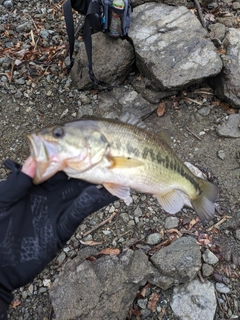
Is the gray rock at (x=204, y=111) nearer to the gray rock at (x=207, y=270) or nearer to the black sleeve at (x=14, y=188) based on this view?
the gray rock at (x=207, y=270)

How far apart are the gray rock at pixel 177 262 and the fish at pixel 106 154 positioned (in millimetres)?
1201

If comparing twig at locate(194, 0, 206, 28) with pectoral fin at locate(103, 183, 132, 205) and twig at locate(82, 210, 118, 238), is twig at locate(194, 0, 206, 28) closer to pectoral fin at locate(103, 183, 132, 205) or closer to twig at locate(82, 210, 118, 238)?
twig at locate(82, 210, 118, 238)

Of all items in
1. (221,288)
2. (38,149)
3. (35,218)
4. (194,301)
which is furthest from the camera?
(221,288)

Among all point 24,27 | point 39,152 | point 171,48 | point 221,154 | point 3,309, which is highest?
point 39,152

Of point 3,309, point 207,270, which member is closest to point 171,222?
point 207,270

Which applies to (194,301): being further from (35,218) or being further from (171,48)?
(171,48)

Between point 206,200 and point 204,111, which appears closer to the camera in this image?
point 206,200

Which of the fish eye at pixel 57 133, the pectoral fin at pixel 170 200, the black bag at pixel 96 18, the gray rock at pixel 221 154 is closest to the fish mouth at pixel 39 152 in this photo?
the fish eye at pixel 57 133

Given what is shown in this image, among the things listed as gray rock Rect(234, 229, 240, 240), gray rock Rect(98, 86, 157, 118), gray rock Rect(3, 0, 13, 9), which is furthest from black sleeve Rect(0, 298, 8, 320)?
gray rock Rect(3, 0, 13, 9)

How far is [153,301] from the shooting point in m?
4.38

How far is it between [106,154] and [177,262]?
5.90ft

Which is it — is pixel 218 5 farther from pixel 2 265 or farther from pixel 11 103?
pixel 2 265

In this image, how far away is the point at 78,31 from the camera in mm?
6809

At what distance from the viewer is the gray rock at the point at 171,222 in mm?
4934
